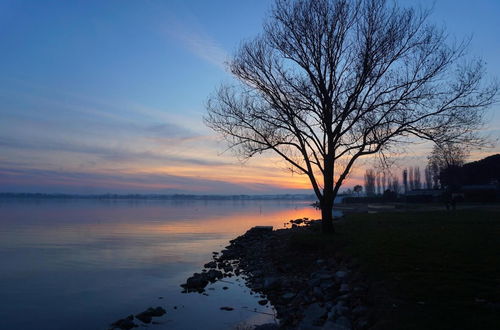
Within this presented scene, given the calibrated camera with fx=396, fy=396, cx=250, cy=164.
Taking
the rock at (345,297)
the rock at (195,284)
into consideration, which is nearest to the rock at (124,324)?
the rock at (195,284)

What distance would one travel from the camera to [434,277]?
12164 mm

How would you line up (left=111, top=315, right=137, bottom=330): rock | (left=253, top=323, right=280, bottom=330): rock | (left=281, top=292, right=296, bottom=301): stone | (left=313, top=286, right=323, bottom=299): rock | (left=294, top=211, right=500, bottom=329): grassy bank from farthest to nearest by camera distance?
(left=281, top=292, right=296, bottom=301): stone, (left=313, top=286, right=323, bottom=299): rock, (left=111, top=315, right=137, bottom=330): rock, (left=253, top=323, right=280, bottom=330): rock, (left=294, top=211, right=500, bottom=329): grassy bank

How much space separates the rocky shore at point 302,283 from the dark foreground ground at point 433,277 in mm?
604

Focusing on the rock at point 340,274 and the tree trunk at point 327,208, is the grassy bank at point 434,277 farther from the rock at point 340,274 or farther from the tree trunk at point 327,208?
the tree trunk at point 327,208

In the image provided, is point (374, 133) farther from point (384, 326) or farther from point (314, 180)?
point (384, 326)

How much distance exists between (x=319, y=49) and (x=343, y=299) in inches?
553

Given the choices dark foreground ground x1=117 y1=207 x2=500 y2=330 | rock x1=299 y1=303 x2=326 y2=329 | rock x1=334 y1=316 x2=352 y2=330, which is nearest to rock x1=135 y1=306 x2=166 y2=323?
dark foreground ground x1=117 y1=207 x2=500 y2=330

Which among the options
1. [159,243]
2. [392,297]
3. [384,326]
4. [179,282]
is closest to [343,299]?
[392,297]

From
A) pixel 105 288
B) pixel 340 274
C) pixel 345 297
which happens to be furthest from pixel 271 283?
pixel 105 288

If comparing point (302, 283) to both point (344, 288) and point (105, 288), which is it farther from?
point (105, 288)

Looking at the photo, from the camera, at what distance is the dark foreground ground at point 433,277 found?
9388 millimetres

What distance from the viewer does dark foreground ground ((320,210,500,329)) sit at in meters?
9.39

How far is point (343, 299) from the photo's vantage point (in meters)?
12.6

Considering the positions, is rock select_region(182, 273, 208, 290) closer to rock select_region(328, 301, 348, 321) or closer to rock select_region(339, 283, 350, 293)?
rock select_region(339, 283, 350, 293)
